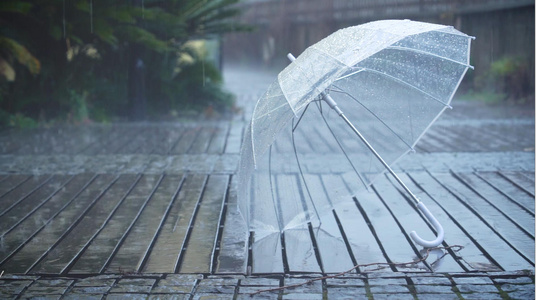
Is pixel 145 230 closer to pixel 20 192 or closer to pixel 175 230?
pixel 175 230

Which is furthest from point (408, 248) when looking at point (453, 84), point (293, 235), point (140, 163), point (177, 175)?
point (140, 163)

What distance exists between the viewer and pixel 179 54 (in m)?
10.5

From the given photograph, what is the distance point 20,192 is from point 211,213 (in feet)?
5.57

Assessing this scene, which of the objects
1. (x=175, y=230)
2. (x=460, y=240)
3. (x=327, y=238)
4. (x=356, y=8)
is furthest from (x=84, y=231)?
(x=356, y=8)

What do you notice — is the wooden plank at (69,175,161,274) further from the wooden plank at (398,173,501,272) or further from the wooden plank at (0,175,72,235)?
the wooden plank at (398,173,501,272)

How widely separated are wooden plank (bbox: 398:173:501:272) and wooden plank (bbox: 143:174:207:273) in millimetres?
1584

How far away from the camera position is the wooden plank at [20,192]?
5004 millimetres

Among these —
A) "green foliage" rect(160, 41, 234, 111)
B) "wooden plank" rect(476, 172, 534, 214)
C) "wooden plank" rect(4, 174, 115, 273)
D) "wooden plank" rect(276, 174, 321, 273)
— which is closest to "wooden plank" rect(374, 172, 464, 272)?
"wooden plank" rect(276, 174, 321, 273)

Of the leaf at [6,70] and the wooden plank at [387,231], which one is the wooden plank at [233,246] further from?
the leaf at [6,70]

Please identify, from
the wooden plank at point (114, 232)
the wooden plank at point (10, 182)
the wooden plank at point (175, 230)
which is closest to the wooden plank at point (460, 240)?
the wooden plank at point (175, 230)

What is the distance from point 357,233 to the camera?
4258 mm

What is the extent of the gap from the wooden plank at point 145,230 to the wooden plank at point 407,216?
1.58 m

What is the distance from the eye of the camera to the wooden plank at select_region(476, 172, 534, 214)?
16.0 ft

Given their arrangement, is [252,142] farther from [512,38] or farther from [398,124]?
[512,38]
